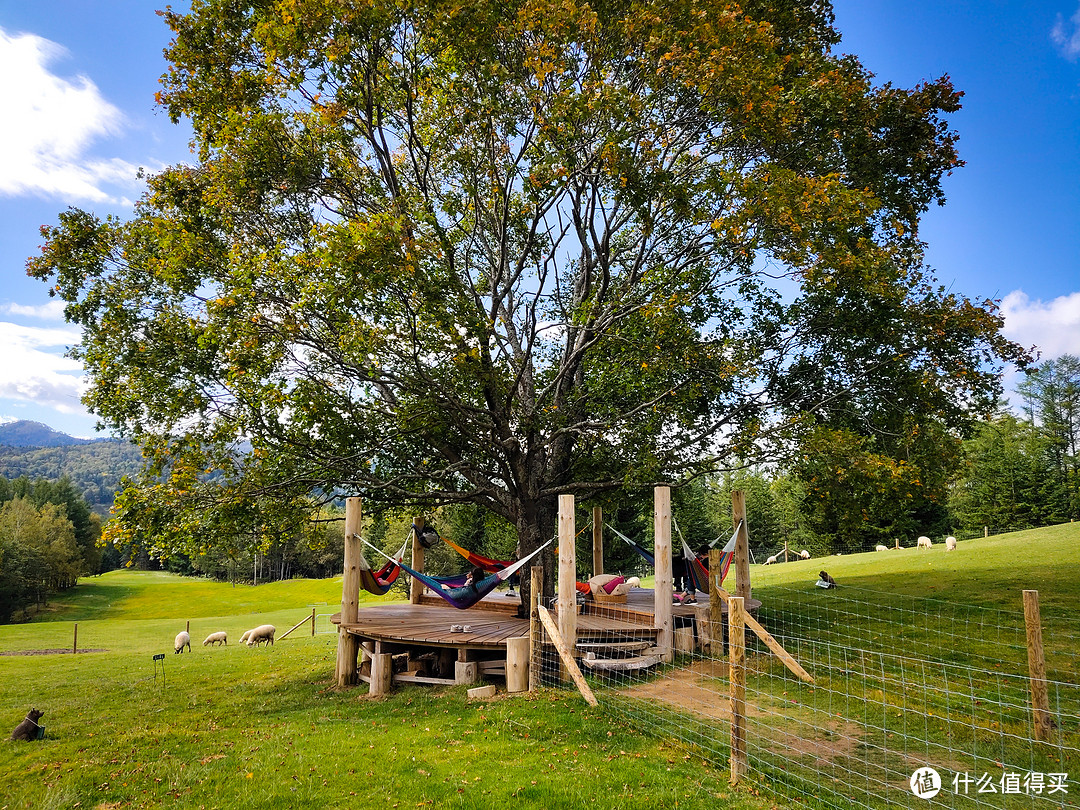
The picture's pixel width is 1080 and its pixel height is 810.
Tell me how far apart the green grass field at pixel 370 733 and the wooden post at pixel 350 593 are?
1.39ft

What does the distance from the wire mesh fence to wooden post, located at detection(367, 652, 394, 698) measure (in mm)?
2536

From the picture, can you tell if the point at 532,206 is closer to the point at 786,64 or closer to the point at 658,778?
the point at 786,64

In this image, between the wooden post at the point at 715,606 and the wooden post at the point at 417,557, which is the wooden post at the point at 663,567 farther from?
the wooden post at the point at 417,557

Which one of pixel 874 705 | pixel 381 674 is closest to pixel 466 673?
pixel 381 674

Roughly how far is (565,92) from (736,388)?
6.18 m

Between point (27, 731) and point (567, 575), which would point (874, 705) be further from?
point (27, 731)

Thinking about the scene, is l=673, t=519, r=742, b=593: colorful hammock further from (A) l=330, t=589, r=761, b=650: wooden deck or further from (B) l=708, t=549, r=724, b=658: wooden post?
(B) l=708, t=549, r=724, b=658: wooden post

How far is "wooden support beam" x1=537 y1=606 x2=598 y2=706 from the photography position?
6.99 metres

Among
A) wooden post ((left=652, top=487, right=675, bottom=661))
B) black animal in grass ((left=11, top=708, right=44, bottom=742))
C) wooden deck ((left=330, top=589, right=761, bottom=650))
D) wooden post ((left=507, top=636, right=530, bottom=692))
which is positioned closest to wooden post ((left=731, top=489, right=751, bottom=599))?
wooden deck ((left=330, top=589, right=761, bottom=650))

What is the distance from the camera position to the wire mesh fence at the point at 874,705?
205 inches

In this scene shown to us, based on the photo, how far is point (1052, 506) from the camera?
37719mm

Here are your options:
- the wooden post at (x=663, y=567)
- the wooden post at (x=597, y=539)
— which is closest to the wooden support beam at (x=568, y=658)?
the wooden post at (x=663, y=567)

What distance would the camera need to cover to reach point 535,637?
8375 mm

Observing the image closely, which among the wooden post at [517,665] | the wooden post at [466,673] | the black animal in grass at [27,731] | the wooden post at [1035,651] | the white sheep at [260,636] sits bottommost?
the white sheep at [260,636]
